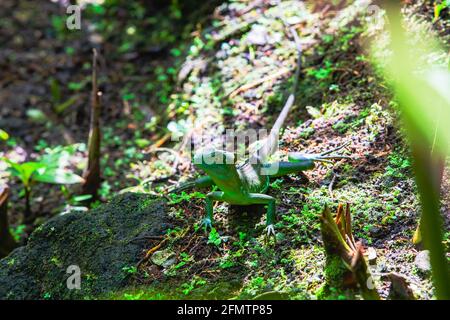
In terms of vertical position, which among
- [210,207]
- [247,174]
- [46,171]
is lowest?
[210,207]

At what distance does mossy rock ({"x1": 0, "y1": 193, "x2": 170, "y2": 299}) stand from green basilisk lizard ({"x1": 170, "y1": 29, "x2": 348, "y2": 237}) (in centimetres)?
42

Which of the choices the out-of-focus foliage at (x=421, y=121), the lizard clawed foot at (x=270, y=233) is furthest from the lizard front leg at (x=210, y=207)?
the out-of-focus foliage at (x=421, y=121)

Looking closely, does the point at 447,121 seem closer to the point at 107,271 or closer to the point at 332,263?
the point at 332,263

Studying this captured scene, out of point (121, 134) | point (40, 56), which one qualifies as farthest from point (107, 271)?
point (40, 56)

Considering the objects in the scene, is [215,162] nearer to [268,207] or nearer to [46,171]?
[268,207]

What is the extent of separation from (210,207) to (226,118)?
185cm

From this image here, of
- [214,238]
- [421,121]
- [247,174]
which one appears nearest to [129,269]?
[214,238]

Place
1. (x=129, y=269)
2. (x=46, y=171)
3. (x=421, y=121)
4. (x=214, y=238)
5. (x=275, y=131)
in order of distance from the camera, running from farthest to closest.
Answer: (x=46, y=171), (x=275, y=131), (x=214, y=238), (x=129, y=269), (x=421, y=121)

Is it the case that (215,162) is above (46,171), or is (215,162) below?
below

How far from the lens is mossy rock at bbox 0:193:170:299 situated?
11.3 feet

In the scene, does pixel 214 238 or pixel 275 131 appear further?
pixel 275 131

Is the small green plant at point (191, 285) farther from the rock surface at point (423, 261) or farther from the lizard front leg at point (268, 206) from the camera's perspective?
the rock surface at point (423, 261)

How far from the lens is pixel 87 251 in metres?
3.67

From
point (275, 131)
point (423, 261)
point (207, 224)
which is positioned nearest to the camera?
point (423, 261)
